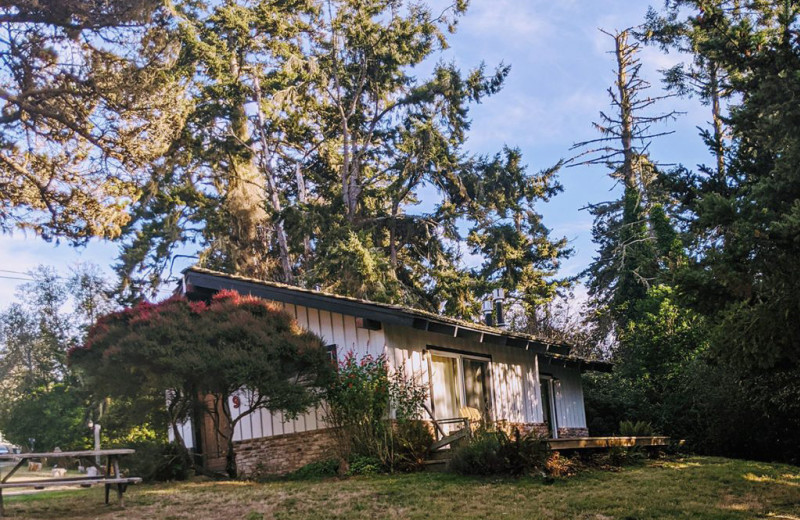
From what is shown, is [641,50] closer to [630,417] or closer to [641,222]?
[641,222]

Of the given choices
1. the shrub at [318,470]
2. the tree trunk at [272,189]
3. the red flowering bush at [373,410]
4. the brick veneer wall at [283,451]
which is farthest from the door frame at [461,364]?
the tree trunk at [272,189]

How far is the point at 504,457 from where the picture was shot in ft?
39.8

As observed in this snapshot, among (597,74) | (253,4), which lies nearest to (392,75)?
(253,4)

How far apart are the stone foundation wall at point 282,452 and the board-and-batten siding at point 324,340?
0.13 m

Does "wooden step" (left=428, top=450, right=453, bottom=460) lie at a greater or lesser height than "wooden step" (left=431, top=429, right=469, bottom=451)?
lesser

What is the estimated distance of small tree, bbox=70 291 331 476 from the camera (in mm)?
A: 12742

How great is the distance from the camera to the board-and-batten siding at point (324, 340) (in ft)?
50.1

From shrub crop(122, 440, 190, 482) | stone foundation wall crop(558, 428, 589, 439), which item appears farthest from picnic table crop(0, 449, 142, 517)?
stone foundation wall crop(558, 428, 589, 439)

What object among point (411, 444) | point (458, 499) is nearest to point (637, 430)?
point (411, 444)

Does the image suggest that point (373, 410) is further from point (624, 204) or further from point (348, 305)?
point (624, 204)

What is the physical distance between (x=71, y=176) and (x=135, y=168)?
3.95ft

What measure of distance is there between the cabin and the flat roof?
2 centimetres

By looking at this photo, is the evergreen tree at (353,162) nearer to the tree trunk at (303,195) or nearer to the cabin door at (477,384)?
the tree trunk at (303,195)

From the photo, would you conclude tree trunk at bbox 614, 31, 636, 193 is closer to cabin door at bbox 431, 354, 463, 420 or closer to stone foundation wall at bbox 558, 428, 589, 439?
stone foundation wall at bbox 558, 428, 589, 439
